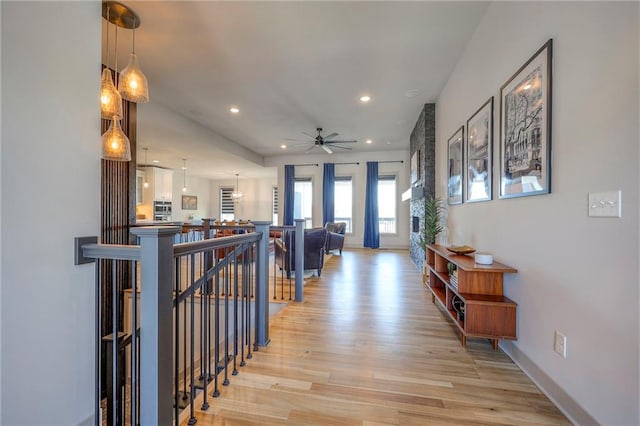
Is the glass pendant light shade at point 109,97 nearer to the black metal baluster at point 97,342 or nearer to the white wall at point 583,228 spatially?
the black metal baluster at point 97,342

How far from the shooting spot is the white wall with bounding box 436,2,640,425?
47.0 inches

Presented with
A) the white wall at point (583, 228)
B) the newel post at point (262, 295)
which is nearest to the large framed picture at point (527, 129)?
the white wall at point (583, 228)

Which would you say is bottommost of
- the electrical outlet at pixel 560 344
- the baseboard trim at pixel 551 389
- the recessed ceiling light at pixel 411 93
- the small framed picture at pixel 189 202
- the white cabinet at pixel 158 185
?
the baseboard trim at pixel 551 389

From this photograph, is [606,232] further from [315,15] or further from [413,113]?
[413,113]

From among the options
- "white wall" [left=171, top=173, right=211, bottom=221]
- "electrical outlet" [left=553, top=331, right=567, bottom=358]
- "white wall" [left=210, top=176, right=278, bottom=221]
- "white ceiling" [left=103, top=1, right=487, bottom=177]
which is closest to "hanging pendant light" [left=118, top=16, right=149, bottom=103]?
"white ceiling" [left=103, top=1, right=487, bottom=177]

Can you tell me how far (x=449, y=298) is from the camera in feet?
8.61

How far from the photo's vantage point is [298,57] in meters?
3.38

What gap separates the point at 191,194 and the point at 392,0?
10.7 m

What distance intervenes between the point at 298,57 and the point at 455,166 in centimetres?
243

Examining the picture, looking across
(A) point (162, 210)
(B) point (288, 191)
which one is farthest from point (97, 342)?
(A) point (162, 210)

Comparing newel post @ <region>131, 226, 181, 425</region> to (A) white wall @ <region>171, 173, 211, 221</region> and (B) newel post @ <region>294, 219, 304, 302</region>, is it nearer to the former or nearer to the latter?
(B) newel post @ <region>294, 219, 304, 302</region>

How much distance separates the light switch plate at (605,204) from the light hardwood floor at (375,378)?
1151 millimetres

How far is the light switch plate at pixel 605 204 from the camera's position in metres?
1.22

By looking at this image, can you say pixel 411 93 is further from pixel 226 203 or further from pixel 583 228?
pixel 226 203
